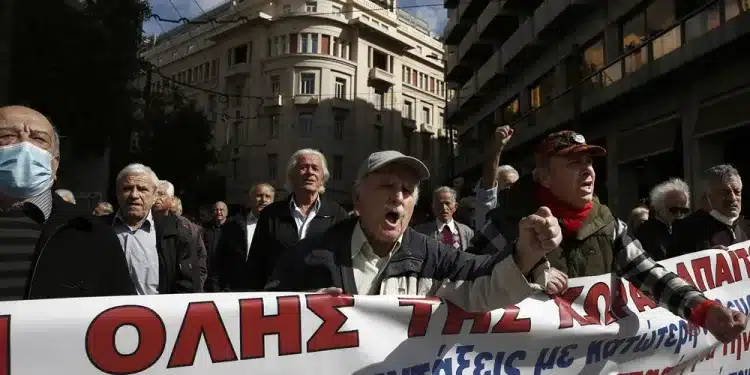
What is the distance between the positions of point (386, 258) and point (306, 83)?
43168 millimetres

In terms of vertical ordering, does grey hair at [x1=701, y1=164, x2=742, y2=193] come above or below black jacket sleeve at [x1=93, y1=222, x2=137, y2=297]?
above

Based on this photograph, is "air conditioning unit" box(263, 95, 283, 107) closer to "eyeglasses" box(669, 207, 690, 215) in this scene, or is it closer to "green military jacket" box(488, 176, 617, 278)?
"eyeglasses" box(669, 207, 690, 215)

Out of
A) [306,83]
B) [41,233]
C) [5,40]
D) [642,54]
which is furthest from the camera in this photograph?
[306,83]

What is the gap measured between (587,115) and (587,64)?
2.20 metres

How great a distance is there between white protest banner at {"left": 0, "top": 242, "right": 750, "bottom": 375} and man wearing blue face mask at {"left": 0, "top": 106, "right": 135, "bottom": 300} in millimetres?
186

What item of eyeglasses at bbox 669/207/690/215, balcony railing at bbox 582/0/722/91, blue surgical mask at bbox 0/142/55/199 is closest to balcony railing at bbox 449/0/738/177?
balcony railing at bbox 582/0/722/91

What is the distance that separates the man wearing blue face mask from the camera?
2.15 metres

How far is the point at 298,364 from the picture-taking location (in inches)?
86.3

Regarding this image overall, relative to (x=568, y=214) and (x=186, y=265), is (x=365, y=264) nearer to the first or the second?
(x=568, y=214)

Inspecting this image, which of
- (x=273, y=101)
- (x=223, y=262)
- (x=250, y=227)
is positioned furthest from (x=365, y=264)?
(x=273, y=101)

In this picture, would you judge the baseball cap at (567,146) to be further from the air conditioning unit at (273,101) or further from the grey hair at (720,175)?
the air conditioning unit at (273,101)

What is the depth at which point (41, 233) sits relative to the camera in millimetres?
2205

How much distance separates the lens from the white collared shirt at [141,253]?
3.89m

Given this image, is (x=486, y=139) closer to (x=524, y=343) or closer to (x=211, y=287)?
(x=211, y=287)
